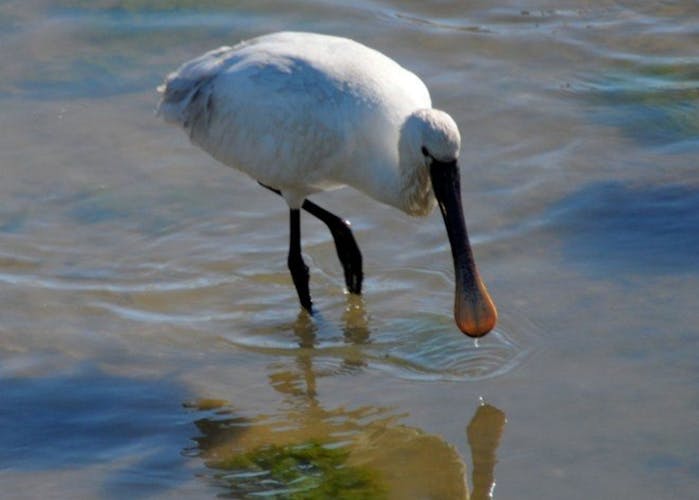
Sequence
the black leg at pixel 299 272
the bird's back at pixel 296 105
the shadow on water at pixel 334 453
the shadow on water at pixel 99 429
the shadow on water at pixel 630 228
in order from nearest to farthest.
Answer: the shadow on water at pixel 334 453, the shadow on water at pixel 99 429, the bird's back at pixel 296 105, the black leg at pixel 299 272, the shadow on water at pixel 630 228

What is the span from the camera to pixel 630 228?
8.97 meters

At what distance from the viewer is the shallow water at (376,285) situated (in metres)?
6.77

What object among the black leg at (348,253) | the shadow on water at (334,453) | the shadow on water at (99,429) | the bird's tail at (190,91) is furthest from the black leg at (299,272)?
the shadow on water at (99,429)

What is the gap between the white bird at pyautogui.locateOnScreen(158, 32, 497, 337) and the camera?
741 cm

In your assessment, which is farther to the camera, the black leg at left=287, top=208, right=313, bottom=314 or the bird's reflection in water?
the black leg at left=287, top=208, right=313, bottom=314

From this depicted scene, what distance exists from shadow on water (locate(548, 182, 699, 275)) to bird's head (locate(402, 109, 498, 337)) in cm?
129

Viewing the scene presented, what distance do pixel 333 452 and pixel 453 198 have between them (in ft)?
4.78

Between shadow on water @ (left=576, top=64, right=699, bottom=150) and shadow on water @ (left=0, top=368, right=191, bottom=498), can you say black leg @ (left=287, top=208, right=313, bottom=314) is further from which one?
shadow on water @ (left=576, top=64, right=699, bottom=150)

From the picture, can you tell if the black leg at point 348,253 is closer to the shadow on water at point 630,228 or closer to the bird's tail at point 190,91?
the bird's tail at point 190,91

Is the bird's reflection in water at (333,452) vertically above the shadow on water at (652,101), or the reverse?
the shadow on water at (652,101)

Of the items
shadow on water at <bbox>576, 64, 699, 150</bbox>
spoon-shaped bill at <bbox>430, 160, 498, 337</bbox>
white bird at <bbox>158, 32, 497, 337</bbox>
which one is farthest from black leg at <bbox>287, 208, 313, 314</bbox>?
shadow on water at <bbox>576, 64, 699, 150</bbox>

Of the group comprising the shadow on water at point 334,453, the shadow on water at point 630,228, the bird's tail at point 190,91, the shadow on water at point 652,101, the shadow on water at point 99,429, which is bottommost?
the shadow on water at point 99,429

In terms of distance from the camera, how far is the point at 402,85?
7961mm

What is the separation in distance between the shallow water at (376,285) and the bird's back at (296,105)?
0.84 m
